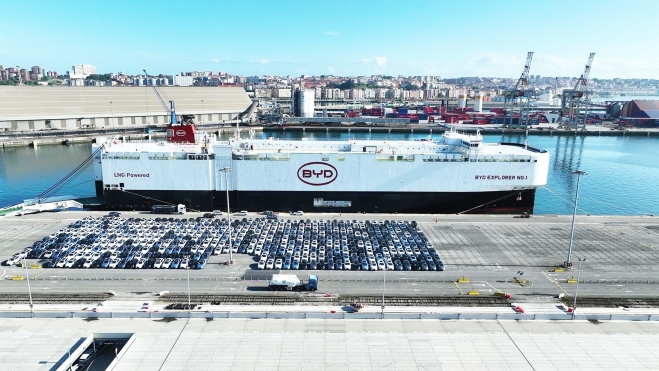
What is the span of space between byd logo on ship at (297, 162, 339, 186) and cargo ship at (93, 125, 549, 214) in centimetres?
11

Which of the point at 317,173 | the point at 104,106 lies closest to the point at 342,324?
the point at 317,173

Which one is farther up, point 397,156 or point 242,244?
point 397,156

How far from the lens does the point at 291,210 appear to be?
43.8m

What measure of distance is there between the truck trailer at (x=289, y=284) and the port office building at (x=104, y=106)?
104550 millimetres

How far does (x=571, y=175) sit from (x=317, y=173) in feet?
172

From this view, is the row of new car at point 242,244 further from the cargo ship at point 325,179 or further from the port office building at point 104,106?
the port office building at point 104,106

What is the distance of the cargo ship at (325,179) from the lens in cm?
4247

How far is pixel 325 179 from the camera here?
42969 mm

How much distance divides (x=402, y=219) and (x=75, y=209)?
37035mm

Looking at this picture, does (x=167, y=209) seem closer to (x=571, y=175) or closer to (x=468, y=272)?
(x=468, y=272)

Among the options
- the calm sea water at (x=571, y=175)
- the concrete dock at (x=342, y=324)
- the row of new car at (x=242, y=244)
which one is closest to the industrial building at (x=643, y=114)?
the calm sea water at (x=571, y=175)

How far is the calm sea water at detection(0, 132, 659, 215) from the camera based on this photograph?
173ft

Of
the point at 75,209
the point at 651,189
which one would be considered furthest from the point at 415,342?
the point at 651,189

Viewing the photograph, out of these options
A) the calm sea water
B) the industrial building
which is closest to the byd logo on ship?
the calm sea water
